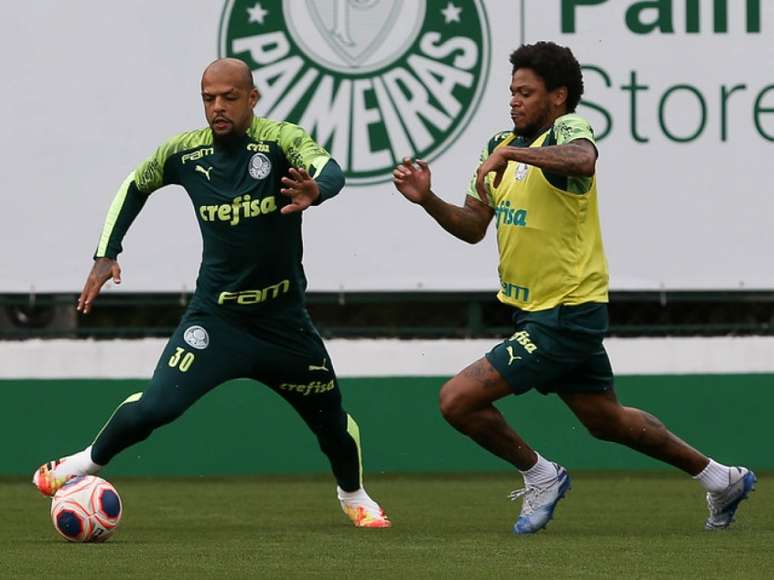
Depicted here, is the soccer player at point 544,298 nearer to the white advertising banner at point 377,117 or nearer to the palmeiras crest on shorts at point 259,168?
the palmeiras crest on shorts at point 259,168

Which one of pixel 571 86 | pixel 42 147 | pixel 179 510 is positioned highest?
pixel 571 86

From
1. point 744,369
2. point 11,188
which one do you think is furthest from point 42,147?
point 744,369

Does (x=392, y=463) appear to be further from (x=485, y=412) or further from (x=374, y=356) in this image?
(x=485, y=412)

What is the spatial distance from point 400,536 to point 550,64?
2.19m

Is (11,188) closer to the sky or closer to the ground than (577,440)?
closer to the sky

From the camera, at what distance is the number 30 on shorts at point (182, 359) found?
7965 mm

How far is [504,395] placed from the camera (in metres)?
7.89

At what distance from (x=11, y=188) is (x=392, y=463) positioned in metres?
3.24

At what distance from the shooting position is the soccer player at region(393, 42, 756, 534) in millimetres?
7809

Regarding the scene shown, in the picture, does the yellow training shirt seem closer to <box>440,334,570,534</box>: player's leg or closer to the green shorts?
the green shorts

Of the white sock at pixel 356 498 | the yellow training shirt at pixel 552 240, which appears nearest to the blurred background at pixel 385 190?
the white sock at pixel 356 498

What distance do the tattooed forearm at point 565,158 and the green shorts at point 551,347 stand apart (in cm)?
70

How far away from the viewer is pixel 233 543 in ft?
24.8

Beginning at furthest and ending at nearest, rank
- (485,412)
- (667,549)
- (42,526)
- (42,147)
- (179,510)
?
(42,147) < (179,510) < (42,526) < (485,412) < (667,549)
